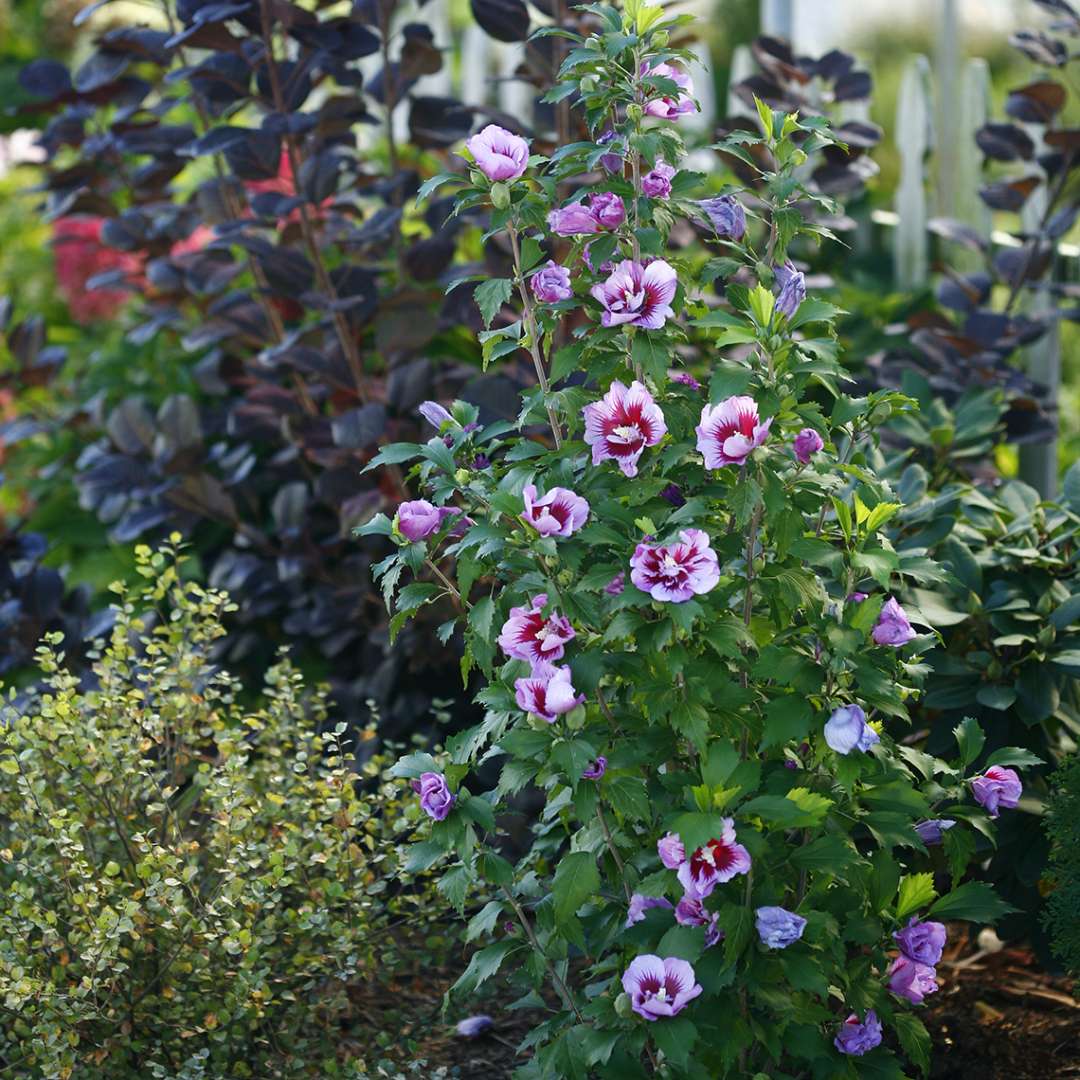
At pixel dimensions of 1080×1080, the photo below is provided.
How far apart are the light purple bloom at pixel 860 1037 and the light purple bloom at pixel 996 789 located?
0.28 m

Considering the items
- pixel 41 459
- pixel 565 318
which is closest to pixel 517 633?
pixel 565 318

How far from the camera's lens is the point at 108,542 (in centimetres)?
343

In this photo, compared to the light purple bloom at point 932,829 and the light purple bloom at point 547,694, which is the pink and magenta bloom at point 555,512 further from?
the light purple bloom at point 932,829

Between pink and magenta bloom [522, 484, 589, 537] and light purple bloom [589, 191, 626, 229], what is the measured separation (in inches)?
13.7

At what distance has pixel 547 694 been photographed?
1.46 metres

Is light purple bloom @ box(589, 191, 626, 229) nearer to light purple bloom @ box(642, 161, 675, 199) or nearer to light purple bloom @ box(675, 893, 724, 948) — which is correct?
light purple bloom @ box(642, 161, 675, 199)

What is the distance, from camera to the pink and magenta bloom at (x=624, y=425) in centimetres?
153

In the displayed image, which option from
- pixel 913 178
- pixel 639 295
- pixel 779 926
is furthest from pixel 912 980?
pixel 913 178

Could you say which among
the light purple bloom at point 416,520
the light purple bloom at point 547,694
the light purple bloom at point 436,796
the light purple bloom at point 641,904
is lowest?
the light purple bloom at point 641,904

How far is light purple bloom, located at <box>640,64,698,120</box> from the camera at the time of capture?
1.62m

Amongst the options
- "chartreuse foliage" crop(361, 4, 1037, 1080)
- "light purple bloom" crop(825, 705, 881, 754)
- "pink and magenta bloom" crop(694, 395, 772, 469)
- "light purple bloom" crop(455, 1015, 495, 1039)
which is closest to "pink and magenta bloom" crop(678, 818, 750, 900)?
"chartreuse foliage" crop(361, 4, 1037, 1080)

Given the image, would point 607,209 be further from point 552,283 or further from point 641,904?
point 641,904

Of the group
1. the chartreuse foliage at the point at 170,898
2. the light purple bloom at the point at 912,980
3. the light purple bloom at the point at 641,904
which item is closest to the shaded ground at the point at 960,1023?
the chartreuse foliage at the point at 170,898

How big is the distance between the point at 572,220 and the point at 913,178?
2586 mm
